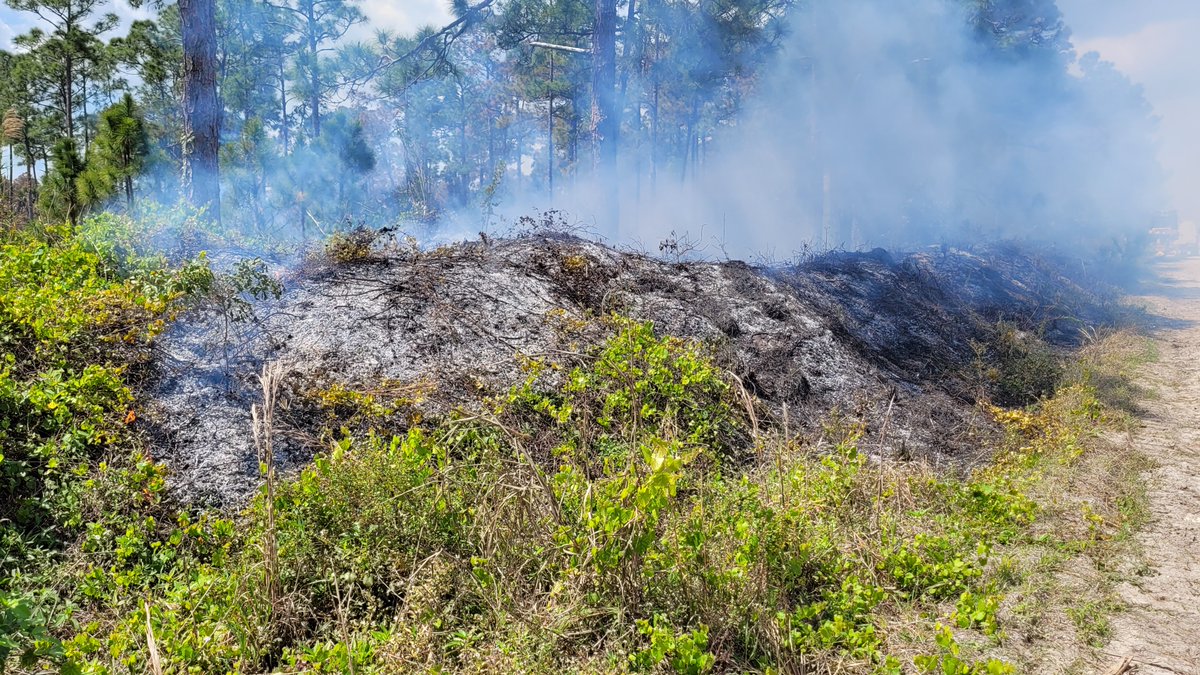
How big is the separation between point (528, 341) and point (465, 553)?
244cm

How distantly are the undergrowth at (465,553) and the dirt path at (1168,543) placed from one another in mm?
353

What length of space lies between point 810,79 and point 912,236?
5510 mm

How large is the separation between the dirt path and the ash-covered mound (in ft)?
3.95

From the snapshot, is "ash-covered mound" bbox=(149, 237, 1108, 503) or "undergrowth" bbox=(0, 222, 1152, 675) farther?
"ash-covered mound" bbox=(149, 237, 1108, 503)

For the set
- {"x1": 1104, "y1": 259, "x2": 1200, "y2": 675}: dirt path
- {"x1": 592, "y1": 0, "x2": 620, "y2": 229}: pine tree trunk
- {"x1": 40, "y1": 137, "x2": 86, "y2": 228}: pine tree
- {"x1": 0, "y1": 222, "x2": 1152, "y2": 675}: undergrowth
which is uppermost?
{"x1": 592, "y1": 0, "x2": 620, "y2": 229}: pine tree trunk

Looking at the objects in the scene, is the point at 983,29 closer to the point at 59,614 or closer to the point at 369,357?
the point at 369,357

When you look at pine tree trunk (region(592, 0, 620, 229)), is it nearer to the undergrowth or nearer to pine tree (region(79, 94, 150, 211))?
pine tree (region(79, 94, 150, 211))

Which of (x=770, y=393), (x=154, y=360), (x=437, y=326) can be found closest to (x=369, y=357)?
(x=437, y=326)

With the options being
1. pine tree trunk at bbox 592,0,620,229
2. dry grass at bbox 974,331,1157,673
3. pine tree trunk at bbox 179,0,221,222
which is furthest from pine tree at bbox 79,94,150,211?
dry grass at bbox 974,331,1157,673

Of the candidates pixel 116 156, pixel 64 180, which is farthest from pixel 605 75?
pixel 64 180

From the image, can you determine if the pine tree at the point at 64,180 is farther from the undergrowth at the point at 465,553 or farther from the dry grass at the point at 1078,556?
the dry grass at the point at 1078,556

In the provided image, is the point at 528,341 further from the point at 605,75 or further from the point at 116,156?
the point at 116,156

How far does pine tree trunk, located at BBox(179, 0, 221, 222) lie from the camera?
7.00 metres

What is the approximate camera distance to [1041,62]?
61.7 feet
